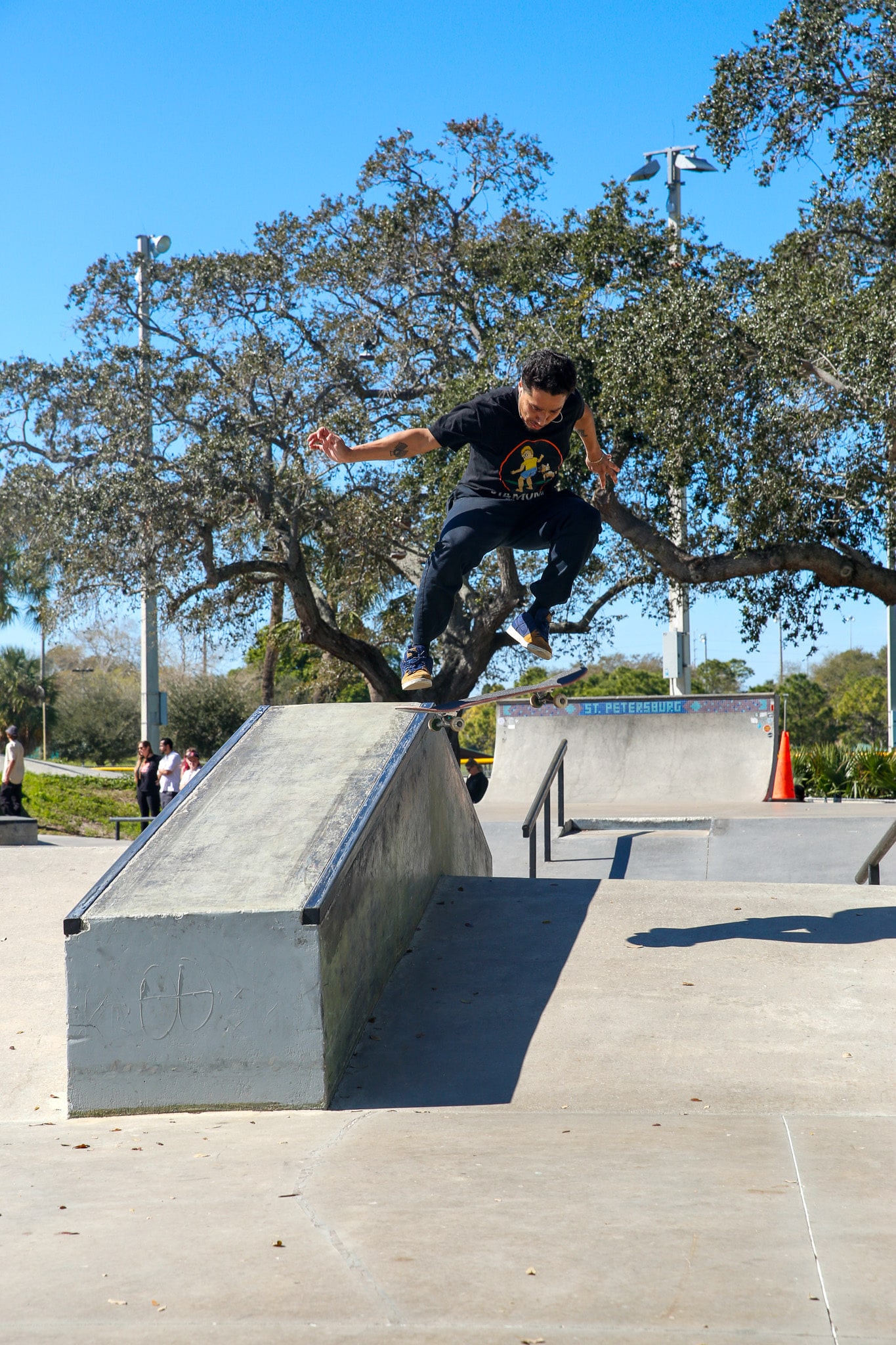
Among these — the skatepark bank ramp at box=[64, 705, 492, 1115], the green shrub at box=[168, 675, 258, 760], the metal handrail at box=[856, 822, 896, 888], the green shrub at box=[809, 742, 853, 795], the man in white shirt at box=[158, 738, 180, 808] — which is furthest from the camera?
the green shrub at box=[168, 675, 258, 760]

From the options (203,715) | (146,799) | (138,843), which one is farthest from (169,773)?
(203,715)

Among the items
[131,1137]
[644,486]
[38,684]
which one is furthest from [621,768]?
[38,684]

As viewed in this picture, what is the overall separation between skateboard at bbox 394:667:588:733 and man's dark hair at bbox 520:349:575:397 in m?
1.68

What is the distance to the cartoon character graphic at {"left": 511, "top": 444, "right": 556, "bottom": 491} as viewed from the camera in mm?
5559

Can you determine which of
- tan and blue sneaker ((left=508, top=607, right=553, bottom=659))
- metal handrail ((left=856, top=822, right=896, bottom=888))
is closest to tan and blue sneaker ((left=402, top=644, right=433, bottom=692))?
Answer: tan and blue sneaker ((left=508, top=607, right=553, bottom=659))

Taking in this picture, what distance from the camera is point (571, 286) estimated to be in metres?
20.3

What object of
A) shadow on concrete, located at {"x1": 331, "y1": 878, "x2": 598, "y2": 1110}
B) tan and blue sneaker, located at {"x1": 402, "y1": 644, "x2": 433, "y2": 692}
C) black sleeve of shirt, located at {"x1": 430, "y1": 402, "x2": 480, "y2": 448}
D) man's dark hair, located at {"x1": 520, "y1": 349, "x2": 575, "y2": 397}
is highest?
man's dark hair, located at {"x1": 520, "y1": 349, "x2": 575, "y2": 397}

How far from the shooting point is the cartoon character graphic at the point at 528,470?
18.2 ft

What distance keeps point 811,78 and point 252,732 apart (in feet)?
48.6

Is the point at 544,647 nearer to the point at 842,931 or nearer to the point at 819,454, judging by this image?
the point at 842,931

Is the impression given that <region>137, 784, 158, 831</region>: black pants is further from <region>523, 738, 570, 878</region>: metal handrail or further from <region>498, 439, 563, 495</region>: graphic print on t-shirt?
<region>498, 439, 563, 495</region>: graphic print on t-shirt

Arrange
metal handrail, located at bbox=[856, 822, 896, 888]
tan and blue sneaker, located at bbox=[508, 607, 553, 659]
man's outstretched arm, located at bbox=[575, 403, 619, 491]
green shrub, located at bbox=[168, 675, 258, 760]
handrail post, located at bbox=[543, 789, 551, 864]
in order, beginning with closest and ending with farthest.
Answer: man's outstretched arm, located at bbox=[575, 403, 619, 491] < tan and blue sneaker, located at bbox=[508, 607, 553, 659] < metal handrail, located at bbox=[856, 822, 896, 888] < handrail post, located at bbox=[543, 789, 551, 864] < green shrub, located at bbox=[168, 675, 258, 760]

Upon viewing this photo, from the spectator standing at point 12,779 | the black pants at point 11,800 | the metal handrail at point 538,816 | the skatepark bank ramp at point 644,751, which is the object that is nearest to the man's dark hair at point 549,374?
the metal handrail at point 538,816

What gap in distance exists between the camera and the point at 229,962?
4184 mm
